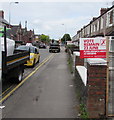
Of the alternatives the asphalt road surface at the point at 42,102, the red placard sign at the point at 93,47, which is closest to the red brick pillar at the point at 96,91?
the red placard sign at the point at 93,47

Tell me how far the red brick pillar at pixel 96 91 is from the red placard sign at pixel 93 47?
28 cm

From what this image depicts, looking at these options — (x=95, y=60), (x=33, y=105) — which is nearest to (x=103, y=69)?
(x=95, y=60)

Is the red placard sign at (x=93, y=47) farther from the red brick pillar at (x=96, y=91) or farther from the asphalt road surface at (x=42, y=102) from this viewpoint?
the asphalt road surface at (x=42, y=102)

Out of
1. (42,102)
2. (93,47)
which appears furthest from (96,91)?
(42,102)

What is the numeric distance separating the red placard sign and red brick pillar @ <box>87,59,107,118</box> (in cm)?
28

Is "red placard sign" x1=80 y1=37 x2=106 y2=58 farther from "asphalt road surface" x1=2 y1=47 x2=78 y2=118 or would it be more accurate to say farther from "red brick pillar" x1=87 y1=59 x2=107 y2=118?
"asphalt road surface" x1=2 y1=47 x2=78 y2=118

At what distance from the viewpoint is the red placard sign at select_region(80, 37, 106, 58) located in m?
4.58

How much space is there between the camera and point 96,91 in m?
4.53

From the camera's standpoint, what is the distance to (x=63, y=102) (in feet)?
20.1

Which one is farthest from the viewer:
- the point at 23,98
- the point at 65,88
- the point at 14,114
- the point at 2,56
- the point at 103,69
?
the point at 65,88

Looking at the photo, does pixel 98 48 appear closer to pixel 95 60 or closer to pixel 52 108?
pixel 95 60

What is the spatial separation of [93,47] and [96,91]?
1044mm

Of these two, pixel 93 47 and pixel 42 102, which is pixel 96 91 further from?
pixel 42 102

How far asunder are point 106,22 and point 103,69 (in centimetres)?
2520
